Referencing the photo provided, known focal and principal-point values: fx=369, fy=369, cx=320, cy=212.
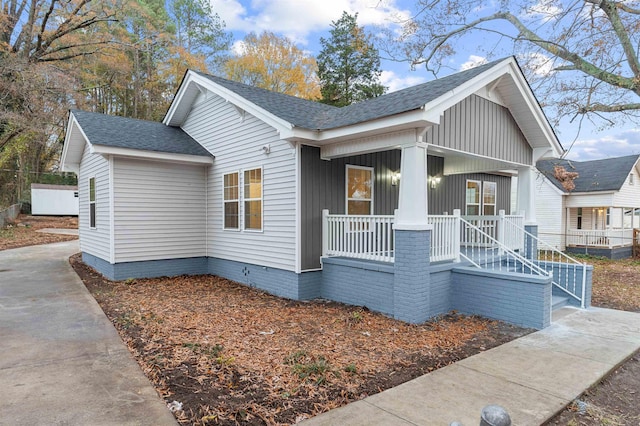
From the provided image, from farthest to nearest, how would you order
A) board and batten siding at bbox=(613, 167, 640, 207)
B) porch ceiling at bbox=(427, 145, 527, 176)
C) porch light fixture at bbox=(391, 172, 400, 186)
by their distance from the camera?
board and batten siding at bbox=(613, 167, 640, 207) → porch light fixture at bbox=(391, 172, 400, 186) → porch ceiling at bbox=(427, 145, 527, 176)

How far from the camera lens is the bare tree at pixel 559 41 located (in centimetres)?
989

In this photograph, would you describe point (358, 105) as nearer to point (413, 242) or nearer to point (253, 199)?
point (253, 199)

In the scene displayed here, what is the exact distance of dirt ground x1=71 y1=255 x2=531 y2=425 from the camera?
3.36 m

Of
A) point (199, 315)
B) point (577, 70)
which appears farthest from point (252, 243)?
point (577, 70)

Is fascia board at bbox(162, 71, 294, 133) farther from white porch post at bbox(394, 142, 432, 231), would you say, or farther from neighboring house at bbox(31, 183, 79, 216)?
neighboring house at bbox(31, 183, 79, 216)

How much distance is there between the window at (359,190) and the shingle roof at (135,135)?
13.5 ft

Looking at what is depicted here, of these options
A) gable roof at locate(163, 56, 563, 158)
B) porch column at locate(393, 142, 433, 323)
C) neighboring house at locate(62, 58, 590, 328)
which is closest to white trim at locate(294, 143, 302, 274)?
neighboring house at locate(62, 58, 590, 328)

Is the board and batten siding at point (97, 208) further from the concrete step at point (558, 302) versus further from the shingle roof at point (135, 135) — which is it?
the concrete step at point (558, 302)

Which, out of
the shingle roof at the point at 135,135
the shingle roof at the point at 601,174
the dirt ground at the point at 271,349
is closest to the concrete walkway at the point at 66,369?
the dirt ground at the point at 271,349

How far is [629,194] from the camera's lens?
1975cm

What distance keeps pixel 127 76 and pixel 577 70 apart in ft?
76.6

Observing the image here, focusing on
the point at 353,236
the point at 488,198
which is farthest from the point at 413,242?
the point at 488,198

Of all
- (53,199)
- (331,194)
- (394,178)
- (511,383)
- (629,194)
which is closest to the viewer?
(511,383)

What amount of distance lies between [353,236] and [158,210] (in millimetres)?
5217
